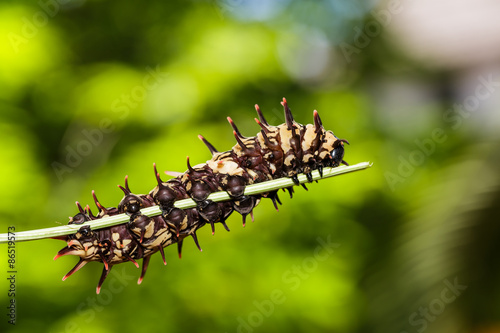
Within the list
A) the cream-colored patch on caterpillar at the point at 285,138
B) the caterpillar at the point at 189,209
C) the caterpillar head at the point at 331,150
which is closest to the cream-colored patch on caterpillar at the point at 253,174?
the caterpillar at the point at 189,209

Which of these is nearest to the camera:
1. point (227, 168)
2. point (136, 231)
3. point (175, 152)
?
point (136, 231)

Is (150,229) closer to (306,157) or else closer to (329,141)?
(306,157)

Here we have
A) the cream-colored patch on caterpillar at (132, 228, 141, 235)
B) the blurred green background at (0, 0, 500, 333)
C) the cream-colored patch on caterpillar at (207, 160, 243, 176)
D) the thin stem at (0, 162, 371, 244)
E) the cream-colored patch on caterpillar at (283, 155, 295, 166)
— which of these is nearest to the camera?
the thin stem at (0, 162, 371, 244)

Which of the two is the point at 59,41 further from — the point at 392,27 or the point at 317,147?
the point at 392,27

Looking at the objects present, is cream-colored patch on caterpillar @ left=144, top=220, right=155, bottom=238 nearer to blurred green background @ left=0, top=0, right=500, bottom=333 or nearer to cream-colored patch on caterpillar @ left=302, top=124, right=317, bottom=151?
cream-colored patch on caterpillar @ left=302, top=124, right=317, bottom=151

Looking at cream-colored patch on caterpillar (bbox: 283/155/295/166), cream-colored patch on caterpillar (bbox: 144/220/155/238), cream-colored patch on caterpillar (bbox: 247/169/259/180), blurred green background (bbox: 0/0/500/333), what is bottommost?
cream-colored patch on caterpillar (bbox: 144/220/155/238)

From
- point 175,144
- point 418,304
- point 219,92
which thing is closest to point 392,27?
point 219,92

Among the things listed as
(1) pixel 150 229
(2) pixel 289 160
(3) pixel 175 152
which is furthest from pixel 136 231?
(3) pixel 175 152

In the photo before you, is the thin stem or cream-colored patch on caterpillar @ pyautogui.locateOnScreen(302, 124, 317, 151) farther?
cream-colored patch on caterpillar @ pyautogui.locateOnScreen(302, 124, 317, 151)

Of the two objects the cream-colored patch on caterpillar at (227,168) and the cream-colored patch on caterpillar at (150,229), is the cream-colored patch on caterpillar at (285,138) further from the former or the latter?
the cream-colored patch on caterpillar at (150,229)

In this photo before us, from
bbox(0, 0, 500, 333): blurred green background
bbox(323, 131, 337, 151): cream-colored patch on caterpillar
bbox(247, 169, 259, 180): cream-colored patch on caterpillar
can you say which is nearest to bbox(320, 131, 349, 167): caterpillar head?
bbox(323, 131, 337, 151): cream-colored patch on caterpillar
